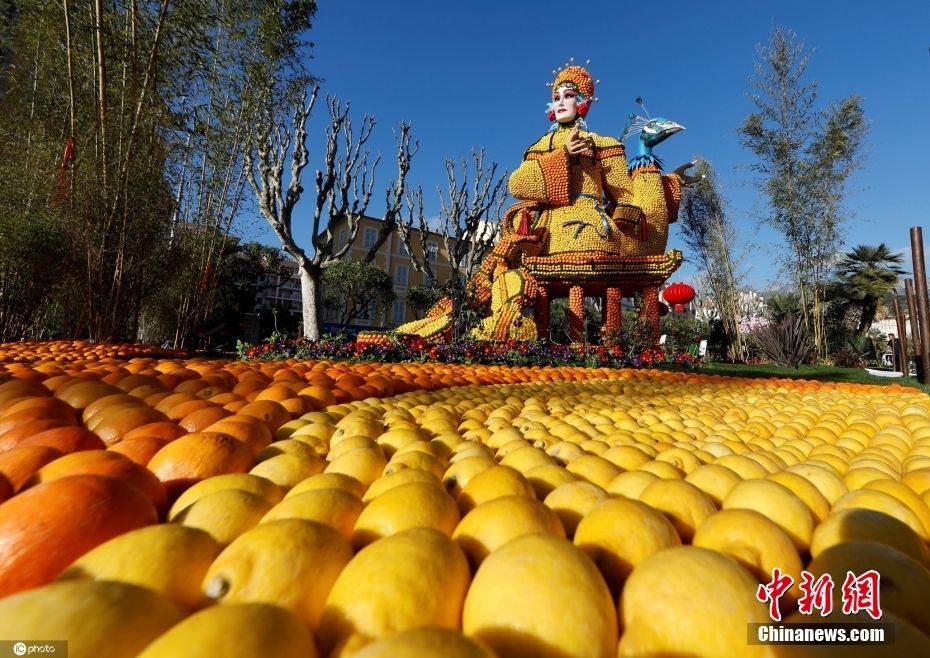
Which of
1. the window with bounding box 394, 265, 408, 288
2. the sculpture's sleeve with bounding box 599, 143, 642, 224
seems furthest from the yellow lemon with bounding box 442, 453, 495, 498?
the window with bounding box 394, 265, 408, 288

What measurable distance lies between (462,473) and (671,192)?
1189 cm

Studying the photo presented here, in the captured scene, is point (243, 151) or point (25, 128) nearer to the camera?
point (25, 128)

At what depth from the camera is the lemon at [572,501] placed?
3.33ft

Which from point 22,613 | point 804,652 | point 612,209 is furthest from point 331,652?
point 612,209

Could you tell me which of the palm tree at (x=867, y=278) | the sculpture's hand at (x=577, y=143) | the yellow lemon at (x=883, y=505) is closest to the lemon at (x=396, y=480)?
the yellow lemon at (x=883, y=505)

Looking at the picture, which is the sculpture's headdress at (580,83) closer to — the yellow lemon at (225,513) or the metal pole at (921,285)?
the metal pole at (921,285)

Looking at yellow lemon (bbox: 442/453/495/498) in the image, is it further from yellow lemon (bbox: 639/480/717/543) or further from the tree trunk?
the tree trunk

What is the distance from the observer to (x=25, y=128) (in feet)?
21.6

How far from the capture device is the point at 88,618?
1.70 ft

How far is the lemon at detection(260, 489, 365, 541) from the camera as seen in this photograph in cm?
91

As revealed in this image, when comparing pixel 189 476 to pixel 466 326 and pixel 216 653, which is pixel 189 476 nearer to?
pixel 216 653

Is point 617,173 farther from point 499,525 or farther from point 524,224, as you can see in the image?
point 499,525

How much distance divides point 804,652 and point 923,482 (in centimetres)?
103

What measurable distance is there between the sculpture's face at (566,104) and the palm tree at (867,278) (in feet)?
55.3
